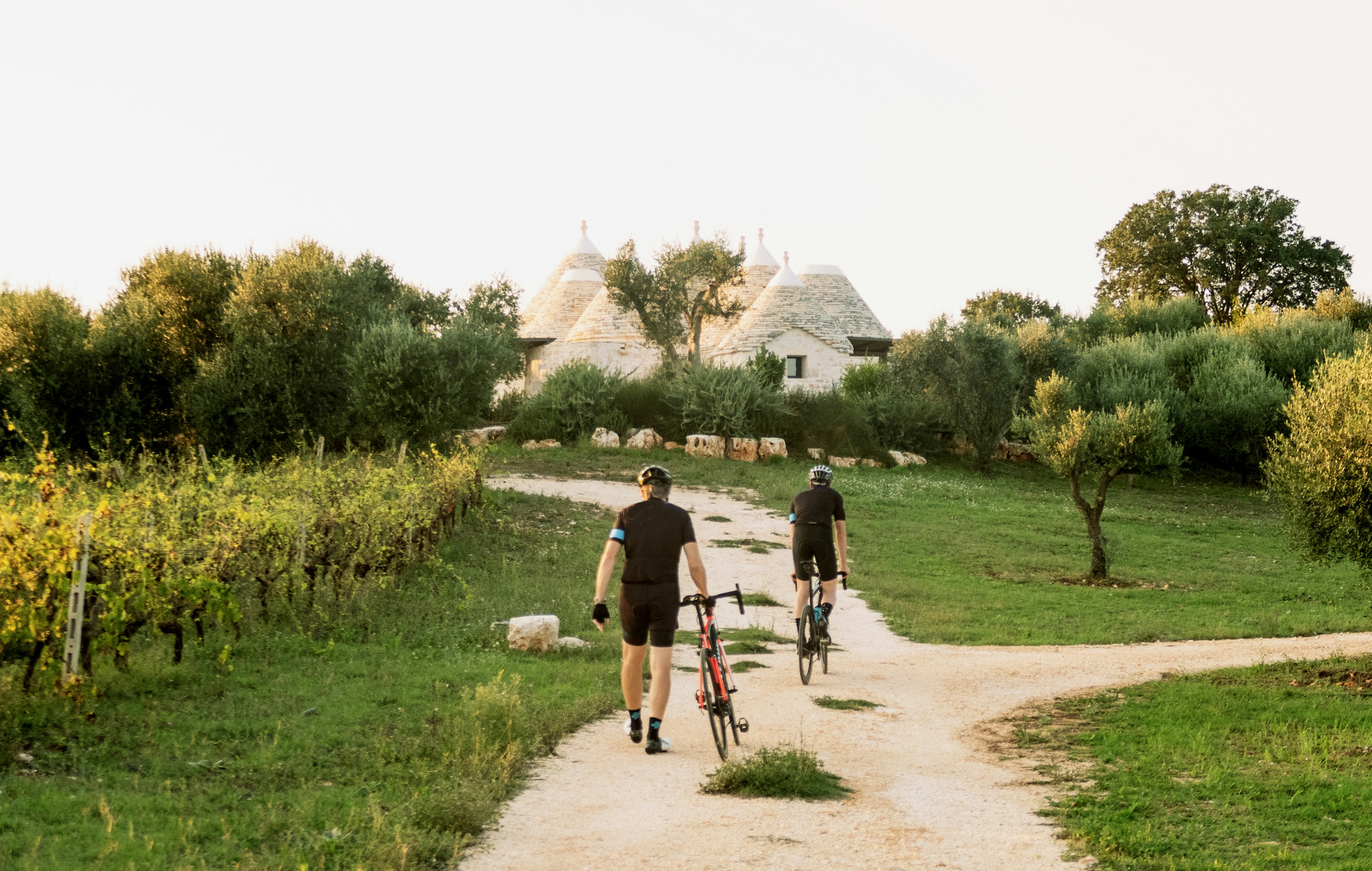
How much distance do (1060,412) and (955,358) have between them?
13275 mm

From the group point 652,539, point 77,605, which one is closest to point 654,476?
point 652,539

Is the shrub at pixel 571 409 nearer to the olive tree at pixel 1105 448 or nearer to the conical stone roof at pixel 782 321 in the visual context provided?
the conical stone roof at pixel 782 321

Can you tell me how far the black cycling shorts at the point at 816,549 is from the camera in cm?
968

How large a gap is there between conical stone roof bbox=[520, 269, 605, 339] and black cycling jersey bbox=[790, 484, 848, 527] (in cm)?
3606

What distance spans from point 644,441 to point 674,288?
11022 millimetres

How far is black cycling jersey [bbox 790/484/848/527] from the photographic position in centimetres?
970

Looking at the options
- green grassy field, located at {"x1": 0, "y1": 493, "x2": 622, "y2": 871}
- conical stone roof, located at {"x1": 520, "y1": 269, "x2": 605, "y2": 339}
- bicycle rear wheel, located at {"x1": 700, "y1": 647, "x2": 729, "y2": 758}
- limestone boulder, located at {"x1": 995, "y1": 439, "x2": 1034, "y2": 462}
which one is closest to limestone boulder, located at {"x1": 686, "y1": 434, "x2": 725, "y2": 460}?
limestone boulder, located at {"x1": 995, "y1": 439, "x2": 1034, "y2": 462}

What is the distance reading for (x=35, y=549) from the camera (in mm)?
6953

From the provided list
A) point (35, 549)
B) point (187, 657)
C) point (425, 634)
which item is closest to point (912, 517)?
point (425, 634)

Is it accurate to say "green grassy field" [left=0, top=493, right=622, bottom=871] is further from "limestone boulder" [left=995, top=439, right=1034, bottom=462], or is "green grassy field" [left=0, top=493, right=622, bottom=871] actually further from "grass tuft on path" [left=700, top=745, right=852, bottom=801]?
"limestone boulder" [left=995, top=439, right=1034, bottom=462]

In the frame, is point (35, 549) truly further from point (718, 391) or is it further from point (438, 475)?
point (718, 391)

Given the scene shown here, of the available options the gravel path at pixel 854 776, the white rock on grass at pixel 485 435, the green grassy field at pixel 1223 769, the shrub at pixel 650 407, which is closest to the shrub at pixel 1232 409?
the shrub at pixel 650 407

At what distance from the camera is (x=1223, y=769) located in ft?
23.1

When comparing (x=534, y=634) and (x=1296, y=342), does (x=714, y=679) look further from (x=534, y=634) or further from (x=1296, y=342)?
(x=1296, y=342)
